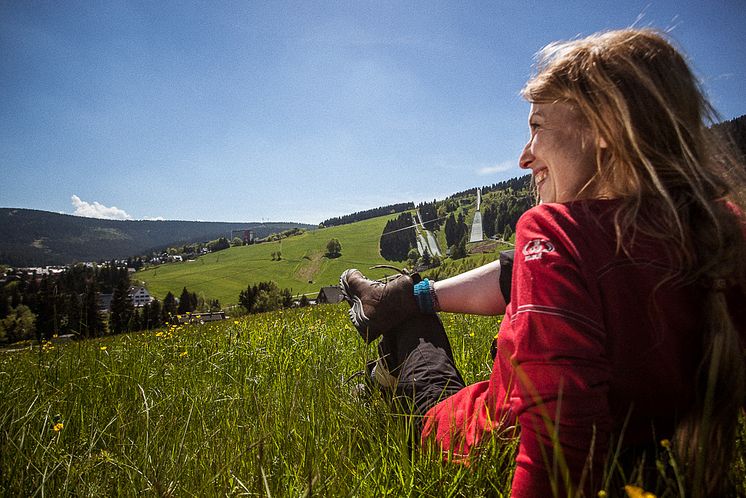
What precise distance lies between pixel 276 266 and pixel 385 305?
163 meters

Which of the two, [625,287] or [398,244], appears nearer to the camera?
[625,287]

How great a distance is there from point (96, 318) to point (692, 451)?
199 inches

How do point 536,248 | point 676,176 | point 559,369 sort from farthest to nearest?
point 676,176, point 536,248, point 559,369

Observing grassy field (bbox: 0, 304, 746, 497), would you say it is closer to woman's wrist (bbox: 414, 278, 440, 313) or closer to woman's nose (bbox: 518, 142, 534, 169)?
woman's wrist (bbox: 414, 278, 440, 313)

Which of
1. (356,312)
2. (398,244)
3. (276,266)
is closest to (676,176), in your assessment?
(356,312)

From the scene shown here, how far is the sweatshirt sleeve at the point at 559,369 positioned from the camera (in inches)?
35.7

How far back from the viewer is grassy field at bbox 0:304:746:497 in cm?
128

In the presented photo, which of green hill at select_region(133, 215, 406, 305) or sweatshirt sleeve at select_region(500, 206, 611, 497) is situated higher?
sweatshirt sleeve at select_region(500, 206, 611, 497)

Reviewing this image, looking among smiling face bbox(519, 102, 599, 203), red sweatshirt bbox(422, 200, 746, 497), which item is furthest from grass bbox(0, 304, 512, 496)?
smiling face bbox(519, 102, 599, 203)

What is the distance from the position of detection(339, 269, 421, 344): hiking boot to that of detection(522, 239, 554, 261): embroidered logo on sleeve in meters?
1.11

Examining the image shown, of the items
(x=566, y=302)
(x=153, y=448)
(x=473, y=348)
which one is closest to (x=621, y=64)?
(x=566, y=302)

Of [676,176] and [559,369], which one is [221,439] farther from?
[676,176]

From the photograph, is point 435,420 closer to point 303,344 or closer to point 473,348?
point 473,348

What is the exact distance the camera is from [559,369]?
0.93 metres
